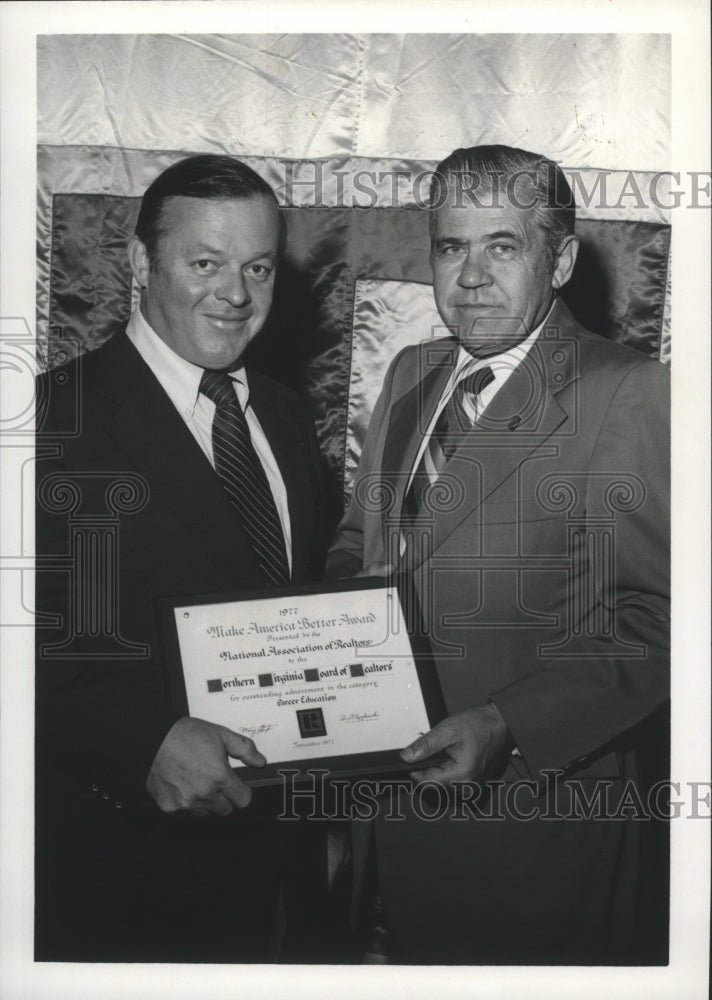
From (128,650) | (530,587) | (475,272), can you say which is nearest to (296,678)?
(128,650)

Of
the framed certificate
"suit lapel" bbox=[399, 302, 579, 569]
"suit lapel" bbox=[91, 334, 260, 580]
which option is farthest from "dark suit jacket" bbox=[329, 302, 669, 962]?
"suit lapel" bbox=[91, 334, 260, 580]

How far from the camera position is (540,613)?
4.78ft

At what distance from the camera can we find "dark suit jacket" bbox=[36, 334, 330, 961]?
144cm

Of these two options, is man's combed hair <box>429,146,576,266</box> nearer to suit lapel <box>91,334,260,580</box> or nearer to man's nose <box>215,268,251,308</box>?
man's nose <box>215,268,251,308</box>

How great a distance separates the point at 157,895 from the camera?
4.82ft

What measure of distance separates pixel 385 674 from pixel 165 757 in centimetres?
32

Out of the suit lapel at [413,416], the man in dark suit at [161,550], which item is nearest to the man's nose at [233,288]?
the man in dark suit at [161,550]

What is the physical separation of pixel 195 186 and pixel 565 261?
1.75ft

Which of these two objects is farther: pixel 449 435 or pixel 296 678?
pixel 449 435

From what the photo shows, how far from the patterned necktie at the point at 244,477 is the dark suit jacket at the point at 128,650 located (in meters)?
0.02

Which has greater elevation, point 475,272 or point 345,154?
point 345,154

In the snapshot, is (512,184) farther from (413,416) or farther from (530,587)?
(530,587)

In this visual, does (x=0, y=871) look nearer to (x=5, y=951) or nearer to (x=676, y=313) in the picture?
(x=5, y=951)
